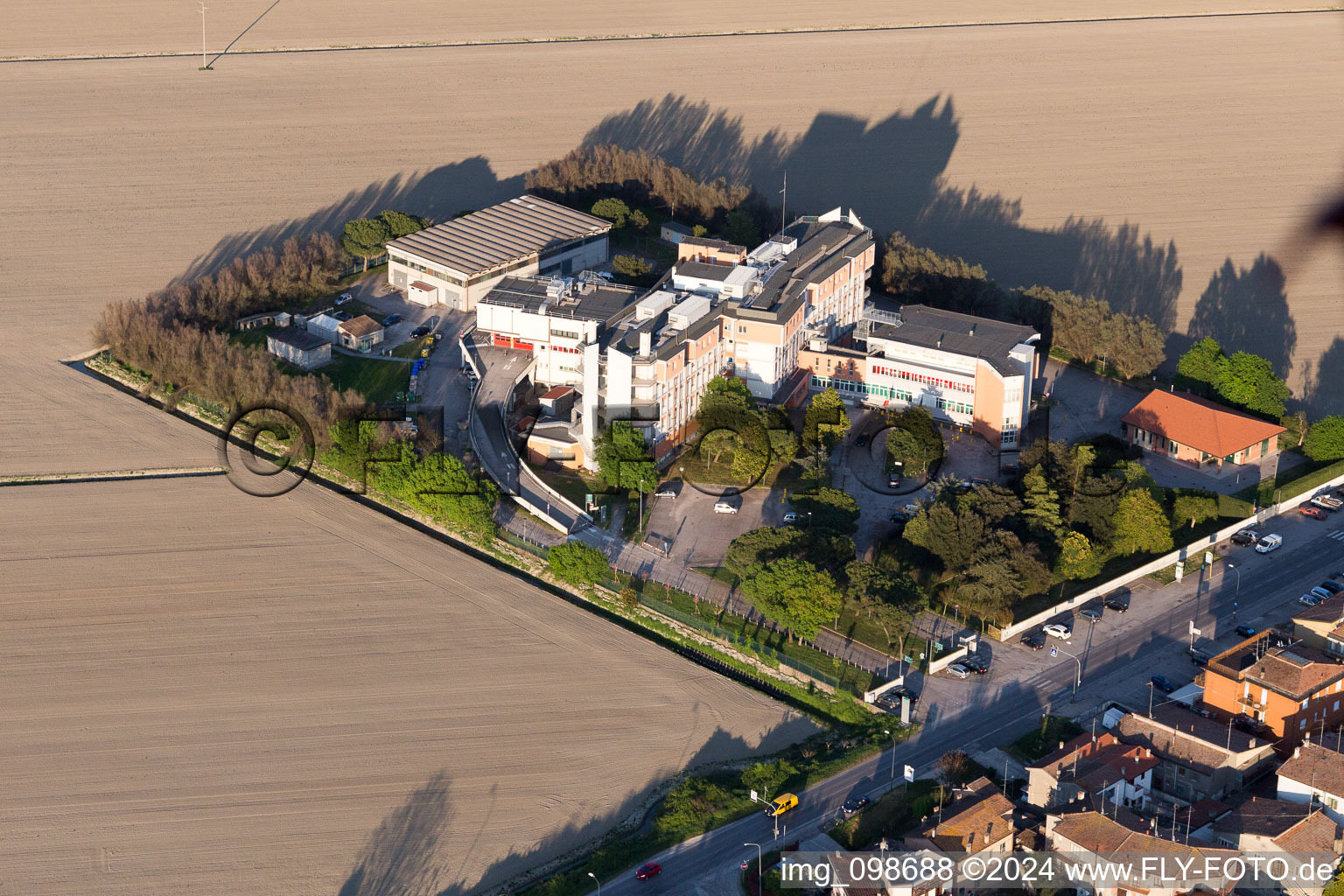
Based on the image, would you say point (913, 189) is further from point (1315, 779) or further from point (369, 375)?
point (1315, 779)

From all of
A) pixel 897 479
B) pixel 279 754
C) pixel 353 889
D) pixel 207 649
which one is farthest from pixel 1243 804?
pixel 207 649

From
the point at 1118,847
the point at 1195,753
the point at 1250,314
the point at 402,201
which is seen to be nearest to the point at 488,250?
the point at 402,201

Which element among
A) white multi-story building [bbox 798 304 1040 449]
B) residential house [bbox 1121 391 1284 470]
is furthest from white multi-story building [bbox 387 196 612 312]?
residential house [bbox 1121 391 1284 470]

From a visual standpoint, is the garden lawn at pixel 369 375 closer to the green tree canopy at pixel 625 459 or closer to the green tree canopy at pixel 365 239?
the green tree canopy at pixel 365 239

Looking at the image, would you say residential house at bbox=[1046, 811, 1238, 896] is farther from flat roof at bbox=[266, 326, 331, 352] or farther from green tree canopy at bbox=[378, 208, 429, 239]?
green tree canopy at bbox=[378, 208, 429, 239]

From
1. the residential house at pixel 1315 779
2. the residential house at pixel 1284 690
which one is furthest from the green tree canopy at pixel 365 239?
the residential house at pixel 1315 779

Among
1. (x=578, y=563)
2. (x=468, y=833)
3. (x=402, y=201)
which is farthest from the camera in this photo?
(x=402, y=201)
